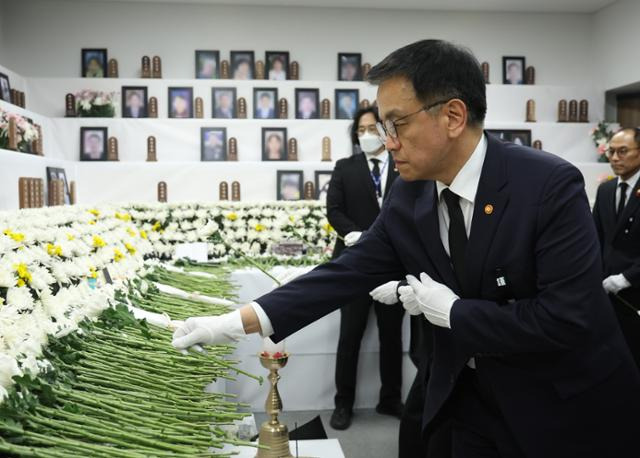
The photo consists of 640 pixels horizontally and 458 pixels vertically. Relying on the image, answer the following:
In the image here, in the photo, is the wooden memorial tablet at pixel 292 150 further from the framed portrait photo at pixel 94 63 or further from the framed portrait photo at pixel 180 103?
the framed portrait photo at pixel 94 63

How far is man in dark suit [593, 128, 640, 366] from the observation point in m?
3.41

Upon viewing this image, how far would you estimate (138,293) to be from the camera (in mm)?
2363

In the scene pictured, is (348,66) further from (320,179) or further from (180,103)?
(180,103)

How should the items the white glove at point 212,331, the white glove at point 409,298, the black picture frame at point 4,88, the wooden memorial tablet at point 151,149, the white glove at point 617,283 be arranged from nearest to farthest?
1. the white glove at point 212,331
2. the white glove at point 409,298
3. the white glove at point 617,283
4. the black picture frame at point 4,88
5. the wooden memorial tablet at point 151,149

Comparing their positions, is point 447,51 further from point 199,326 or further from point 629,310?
point 629,310

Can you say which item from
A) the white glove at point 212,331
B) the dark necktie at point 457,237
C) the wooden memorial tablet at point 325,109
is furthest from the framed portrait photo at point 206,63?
the dark necktie at point 457,237

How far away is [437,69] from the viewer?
4.29 feet

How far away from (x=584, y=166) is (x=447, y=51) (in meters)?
5.90

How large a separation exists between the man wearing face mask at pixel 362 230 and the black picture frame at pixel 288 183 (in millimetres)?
2536

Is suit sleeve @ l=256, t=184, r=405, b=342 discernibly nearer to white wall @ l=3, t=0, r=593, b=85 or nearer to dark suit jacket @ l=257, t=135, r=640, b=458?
dark suit jacket @ l=257, t=135, r=640, b=458

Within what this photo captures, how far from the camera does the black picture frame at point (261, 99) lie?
6754 mm

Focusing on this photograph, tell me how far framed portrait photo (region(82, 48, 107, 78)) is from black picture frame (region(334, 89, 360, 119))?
262cm

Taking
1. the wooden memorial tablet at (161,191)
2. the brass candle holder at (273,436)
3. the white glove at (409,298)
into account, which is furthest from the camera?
the wooden memorial tablet at (161,191)

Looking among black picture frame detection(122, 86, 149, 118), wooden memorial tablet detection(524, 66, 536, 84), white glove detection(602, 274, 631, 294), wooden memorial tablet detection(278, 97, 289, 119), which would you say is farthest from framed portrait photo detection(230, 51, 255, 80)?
white glove detection(602, 274, 631, 294)
